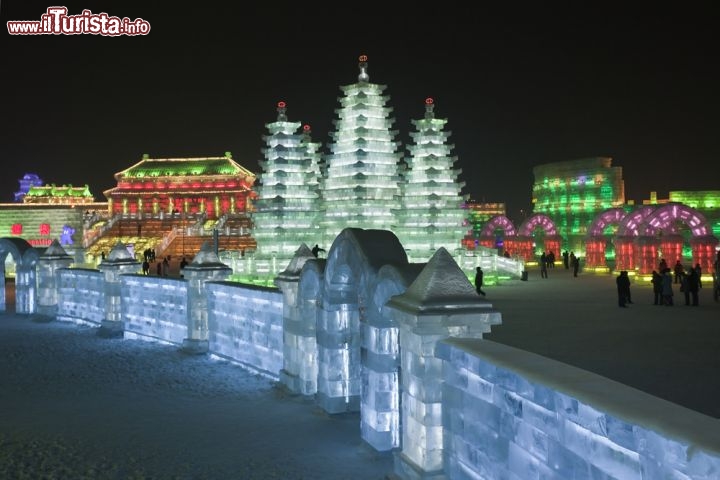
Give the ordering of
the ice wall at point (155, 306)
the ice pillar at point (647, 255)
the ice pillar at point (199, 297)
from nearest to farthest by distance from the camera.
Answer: the ice pillar at point (199, 297)
the ice wall at point (155, 306)
the ice pillar at point (647, 255)

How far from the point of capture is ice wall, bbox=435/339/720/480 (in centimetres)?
321

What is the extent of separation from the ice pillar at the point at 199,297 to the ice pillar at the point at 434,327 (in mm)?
8536

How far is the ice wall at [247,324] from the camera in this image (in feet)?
38.2

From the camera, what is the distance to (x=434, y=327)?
6.09 m

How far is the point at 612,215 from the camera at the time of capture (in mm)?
43188

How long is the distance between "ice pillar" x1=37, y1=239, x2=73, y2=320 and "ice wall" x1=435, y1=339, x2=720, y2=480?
1728cm

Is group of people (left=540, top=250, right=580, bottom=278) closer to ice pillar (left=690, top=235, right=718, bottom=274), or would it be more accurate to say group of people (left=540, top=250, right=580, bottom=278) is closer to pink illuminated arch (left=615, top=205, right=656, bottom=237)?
pink illuminated arch (left=615, top=205, right=656, bottom=237)

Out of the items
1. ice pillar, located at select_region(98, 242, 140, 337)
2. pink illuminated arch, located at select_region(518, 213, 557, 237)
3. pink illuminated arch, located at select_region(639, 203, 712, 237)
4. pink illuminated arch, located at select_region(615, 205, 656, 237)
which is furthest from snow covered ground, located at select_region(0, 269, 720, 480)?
pink illuminated arch, located at select_region(518, 213, 557, 237)

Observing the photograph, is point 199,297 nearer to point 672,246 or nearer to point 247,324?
Answer: point 247,324

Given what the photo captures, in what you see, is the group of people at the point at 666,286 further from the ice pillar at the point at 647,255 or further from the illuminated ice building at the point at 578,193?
the illuminated ice building at the point at 578,193

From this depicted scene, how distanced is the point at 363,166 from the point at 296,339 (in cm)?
2538

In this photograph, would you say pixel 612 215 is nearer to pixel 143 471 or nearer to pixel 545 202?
pixel 545 202

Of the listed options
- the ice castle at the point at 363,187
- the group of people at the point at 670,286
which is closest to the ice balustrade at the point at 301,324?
the group of people at the point at 670,286

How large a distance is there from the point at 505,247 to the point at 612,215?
695 centimetres
